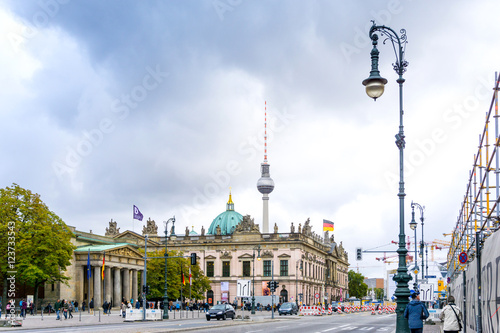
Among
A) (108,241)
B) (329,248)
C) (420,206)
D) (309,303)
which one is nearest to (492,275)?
(420,206)

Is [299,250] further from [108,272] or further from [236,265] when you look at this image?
[108,272]

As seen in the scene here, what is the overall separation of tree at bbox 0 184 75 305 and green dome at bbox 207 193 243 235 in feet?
294

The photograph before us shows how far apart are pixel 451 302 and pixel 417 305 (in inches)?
76.8

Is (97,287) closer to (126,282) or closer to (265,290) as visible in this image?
(126,282)

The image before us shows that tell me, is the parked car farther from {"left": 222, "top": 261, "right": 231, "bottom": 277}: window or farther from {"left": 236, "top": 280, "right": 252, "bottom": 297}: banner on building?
{"left": 222, "top": 261, "right": 231, "bottom": 277}: window

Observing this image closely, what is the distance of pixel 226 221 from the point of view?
16262 cm

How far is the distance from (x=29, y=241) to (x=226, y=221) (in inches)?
3869

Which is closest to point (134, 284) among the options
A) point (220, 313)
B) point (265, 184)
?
point (220, 313)

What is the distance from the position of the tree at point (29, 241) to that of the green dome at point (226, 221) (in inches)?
3529

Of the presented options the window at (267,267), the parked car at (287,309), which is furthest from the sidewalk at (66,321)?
the window at (267,267)

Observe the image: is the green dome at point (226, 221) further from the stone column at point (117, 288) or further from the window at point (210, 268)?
the stone column at point (117, 288)

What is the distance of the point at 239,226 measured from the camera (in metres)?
127

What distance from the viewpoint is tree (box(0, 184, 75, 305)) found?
65.3 meters

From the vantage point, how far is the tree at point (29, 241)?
65312 millimetres
